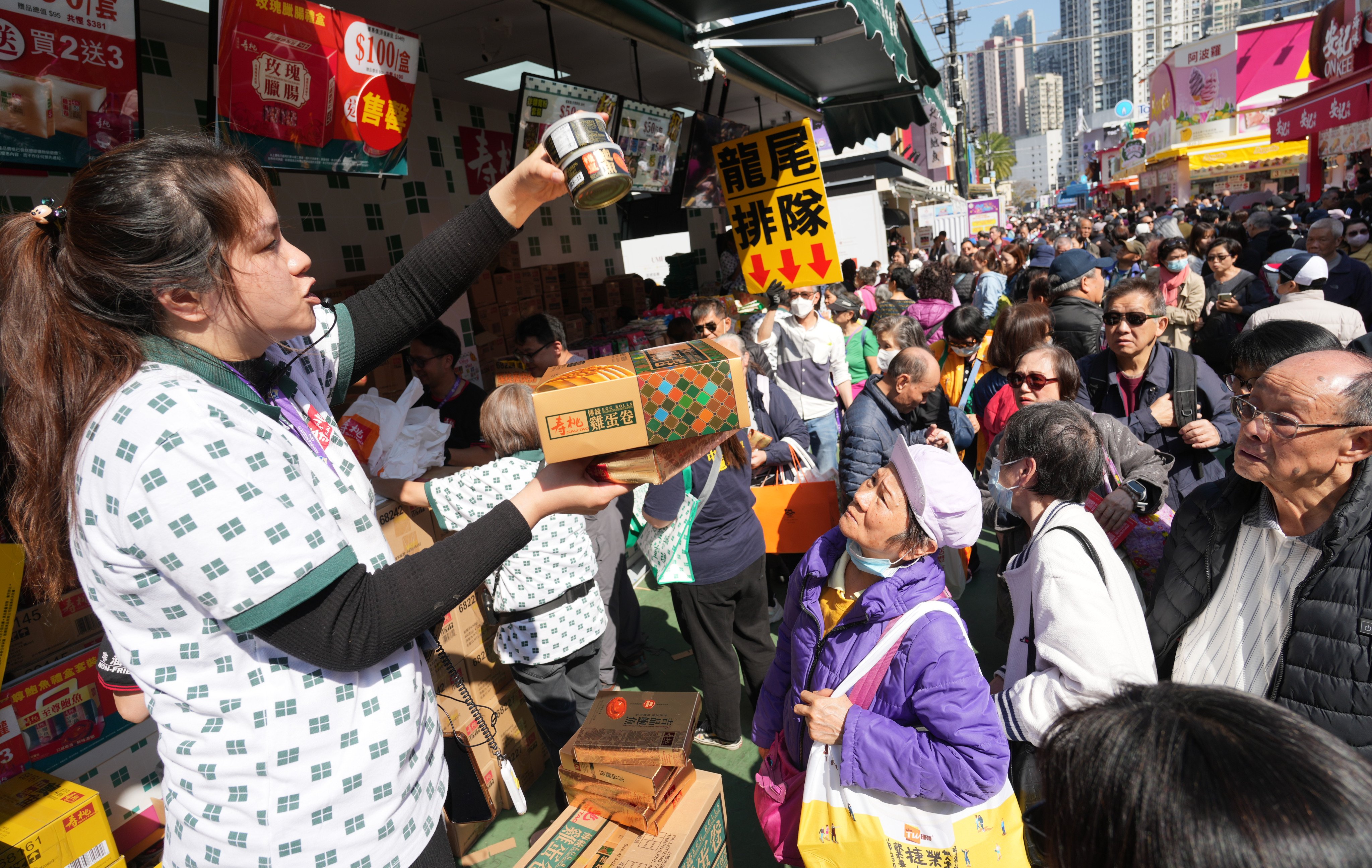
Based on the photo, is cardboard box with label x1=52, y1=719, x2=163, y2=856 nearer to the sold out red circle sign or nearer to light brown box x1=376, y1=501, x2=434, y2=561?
light brown box x1=376, y1=501, x2=434, y2=561

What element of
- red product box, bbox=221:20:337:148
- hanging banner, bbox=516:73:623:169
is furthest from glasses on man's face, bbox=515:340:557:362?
red product box, bbox=221:20:337:148

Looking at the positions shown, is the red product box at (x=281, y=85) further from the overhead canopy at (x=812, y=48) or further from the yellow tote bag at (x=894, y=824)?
the yellow tote bag at (x=894, y=824)

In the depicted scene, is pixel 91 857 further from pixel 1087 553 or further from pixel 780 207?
pixel 780 207

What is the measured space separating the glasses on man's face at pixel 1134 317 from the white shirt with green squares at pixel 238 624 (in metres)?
3.55

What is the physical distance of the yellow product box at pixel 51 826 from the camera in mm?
1834

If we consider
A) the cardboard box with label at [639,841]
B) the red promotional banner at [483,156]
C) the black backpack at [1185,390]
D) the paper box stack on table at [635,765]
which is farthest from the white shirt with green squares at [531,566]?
the red promotional banner at [483,156]

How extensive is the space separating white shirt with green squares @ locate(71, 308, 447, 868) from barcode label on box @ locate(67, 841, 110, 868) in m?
1.07

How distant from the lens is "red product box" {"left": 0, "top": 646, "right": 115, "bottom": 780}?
204 cm

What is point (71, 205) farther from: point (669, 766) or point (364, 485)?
point (669, 766)

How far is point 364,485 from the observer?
145cm

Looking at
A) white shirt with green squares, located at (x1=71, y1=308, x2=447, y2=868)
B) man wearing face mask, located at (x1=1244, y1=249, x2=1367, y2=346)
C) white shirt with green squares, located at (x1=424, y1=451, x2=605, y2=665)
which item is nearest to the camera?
white shirt with green squares, located at (x1=71, y1=308, x2=447, y2=868)

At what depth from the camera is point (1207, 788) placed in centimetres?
72

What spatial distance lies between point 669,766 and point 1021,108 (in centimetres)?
19353

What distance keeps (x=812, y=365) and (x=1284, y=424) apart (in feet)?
13.3
